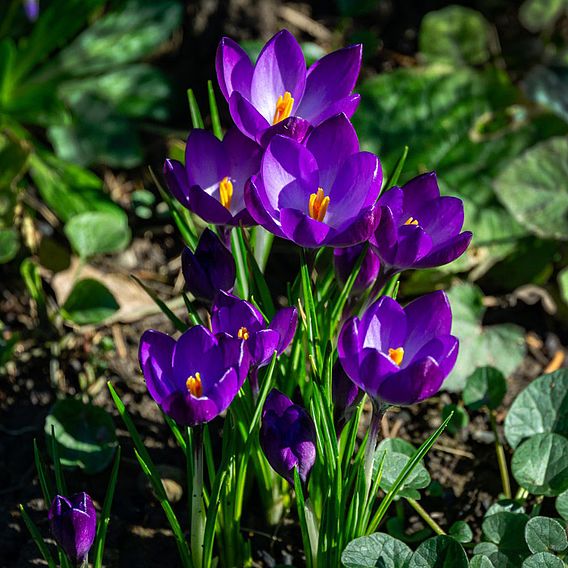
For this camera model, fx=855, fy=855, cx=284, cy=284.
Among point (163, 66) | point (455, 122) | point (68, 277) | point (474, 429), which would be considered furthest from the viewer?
point (163, 66)

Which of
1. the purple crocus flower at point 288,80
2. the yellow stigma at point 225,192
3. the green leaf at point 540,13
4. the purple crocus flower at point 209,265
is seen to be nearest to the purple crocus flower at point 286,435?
the purple crocus flower at point 209,265

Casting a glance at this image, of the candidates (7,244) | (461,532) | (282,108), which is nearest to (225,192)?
(282,108)

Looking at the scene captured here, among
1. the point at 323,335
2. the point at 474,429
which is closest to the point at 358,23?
the point at 474,429

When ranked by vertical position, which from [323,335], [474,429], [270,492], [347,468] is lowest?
[474,429]

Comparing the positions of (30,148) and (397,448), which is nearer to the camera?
(397,448)

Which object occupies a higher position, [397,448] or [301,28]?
[301,28]

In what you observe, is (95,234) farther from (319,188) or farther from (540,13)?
(540,13)

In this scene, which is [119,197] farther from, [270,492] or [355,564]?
[355,564]
